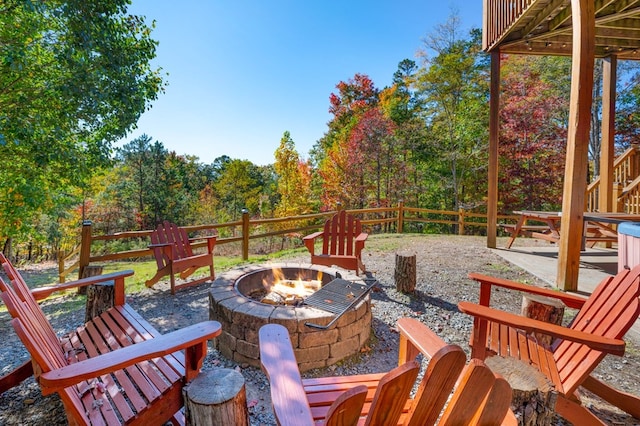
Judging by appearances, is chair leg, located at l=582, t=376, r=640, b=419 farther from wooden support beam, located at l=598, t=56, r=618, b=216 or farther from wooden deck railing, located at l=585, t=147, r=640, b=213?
wooden deck railing, located at l=585, t=147, r=640, b=213

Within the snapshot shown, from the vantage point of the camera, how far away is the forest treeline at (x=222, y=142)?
4316 mm

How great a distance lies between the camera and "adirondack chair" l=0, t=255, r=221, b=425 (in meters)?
1.13

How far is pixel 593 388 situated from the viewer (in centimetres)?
183

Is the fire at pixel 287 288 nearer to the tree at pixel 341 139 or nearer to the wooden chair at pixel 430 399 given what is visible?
the wooden chair at pixel 430 399

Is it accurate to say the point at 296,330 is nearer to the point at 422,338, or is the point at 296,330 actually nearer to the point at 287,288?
the point at 287,288

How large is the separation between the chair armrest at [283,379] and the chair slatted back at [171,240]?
127 inches

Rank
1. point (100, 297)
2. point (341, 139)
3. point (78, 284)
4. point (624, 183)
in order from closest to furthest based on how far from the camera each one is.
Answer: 1. point (78, 284)
2. point (100, 297)
3. point (624, 183)
4. point (341, 139)

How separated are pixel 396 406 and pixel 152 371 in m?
1.37

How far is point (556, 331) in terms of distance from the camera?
1.49m

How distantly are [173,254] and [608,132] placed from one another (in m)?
7.84

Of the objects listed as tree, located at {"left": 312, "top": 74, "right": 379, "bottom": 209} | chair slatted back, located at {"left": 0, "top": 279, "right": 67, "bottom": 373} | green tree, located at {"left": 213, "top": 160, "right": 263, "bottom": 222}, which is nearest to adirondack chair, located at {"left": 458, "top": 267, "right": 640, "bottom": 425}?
chair slatted back, located at {"left": 0, "top": 279, "right": 67, "bottom": 373}

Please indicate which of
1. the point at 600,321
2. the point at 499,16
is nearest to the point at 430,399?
the point at 600,321

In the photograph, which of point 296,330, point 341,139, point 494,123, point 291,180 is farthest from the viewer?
point 291,180

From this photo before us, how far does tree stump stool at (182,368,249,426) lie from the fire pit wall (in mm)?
1089
